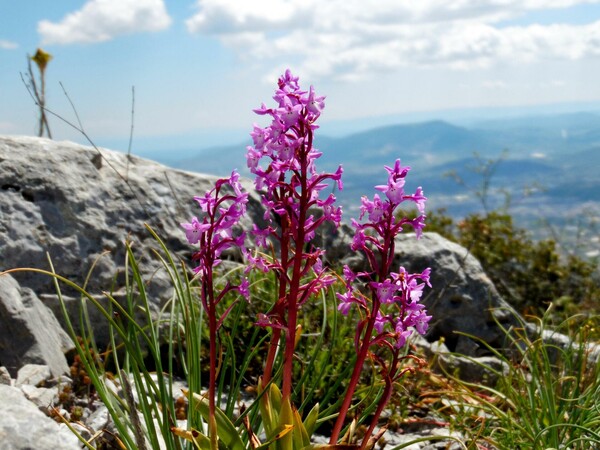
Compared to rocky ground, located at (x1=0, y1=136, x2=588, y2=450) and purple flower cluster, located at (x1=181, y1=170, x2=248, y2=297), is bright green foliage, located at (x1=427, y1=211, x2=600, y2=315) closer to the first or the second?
rocky ground, located at (x1=0, y1=136, x2=588, y2=450)

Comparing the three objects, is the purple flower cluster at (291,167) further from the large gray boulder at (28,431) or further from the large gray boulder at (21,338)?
the large gray boulder at (21,338)

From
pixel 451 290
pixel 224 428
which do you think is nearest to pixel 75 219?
pixel 224 428

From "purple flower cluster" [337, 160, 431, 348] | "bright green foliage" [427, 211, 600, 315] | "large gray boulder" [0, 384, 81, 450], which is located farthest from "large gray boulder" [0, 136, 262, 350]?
"bright green foliage" [427, 211, 600, 315]

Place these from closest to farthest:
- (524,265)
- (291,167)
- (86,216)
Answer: (291,167) → (86,216) → (524,265)

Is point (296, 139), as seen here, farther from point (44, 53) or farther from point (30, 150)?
point (44, 53)

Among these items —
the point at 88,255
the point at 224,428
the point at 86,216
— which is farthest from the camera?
the point at 86,216

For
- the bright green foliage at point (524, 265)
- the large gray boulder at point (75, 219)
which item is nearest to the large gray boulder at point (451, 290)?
the large gray boulder at point (75, 219)

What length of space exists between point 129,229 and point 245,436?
11.3 feet

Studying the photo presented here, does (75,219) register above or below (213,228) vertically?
below

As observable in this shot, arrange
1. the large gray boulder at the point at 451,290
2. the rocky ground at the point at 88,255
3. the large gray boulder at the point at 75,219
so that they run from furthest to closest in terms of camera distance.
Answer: the large gray boulder at the point at 451,290
the large gray boulder at the point at 75,219
the rocky ground at the point at 88,255

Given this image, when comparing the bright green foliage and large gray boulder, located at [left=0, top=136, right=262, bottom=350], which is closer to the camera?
large gray boulder, located at [left=0, top=136, right=262, bottom=350]

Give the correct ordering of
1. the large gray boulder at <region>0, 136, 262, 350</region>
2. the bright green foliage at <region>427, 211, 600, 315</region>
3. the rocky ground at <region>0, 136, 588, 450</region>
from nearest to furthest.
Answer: the rocky ground at <region>0, 136, 588, 450</region>, the large gray boulder at <region>0, 136, 262, 350</region>, the bright green foliage at <region>427, 211, 600, 315</region>

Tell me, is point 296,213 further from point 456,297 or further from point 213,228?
point 456,297

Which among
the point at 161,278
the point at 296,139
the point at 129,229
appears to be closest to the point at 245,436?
the point at 296,139
